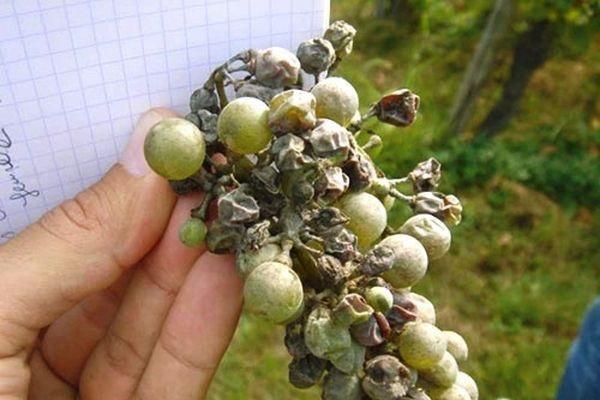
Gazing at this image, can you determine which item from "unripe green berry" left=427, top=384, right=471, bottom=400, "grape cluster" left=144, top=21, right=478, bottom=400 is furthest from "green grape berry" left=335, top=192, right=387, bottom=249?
"unripe green berry" left=427, top=384, right=471, bottom=400

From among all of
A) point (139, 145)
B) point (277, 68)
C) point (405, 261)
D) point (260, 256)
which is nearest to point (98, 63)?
point (139, 145)

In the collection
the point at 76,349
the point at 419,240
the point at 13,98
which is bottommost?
the point at 76,349

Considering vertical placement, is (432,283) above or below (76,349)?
below

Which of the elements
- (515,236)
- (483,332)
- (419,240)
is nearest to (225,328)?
(419,240)

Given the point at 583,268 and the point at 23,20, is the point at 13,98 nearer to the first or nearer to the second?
the point at 23,20

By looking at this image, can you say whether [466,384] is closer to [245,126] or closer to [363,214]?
[363,214]

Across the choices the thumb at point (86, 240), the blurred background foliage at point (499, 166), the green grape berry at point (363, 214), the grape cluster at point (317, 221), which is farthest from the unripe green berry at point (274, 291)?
the blurred background foliage at point (499, 166)
